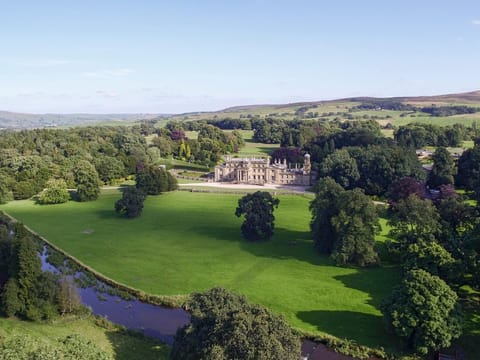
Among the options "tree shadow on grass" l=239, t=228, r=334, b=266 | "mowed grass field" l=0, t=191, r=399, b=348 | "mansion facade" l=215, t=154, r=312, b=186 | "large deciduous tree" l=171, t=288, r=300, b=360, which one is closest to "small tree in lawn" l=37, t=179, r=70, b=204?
"mowed grass field" l=0, t=191, r=399, b=348

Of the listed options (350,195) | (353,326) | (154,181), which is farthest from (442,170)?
(353,326)

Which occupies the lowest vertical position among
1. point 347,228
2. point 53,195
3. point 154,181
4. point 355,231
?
point 53,195

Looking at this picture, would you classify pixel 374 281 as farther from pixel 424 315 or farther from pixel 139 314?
pixel 139 314

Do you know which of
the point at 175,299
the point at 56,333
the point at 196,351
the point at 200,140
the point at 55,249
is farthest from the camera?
the point at 200,140

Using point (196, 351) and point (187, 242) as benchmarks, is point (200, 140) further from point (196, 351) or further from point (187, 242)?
point (196, 351)

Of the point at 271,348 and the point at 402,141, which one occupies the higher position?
the point at 402,141

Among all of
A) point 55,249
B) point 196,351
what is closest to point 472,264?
point 196,351

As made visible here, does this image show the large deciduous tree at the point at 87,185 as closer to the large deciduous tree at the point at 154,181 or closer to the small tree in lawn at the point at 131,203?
the large deciduous tree at the point at 154,181

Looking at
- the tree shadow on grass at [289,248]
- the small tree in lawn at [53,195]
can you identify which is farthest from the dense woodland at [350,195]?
the tree shadow on grass at [289,248]
